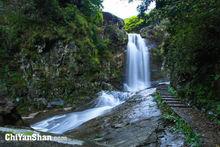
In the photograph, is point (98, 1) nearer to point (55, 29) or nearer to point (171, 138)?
point (55, 29)

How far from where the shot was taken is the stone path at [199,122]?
6812 millimetres

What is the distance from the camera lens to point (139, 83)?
25391mm

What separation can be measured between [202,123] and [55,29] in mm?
13982

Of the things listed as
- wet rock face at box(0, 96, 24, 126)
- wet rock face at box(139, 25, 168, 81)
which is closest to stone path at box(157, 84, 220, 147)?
wet rock face at box(0, 96, 24, 126)

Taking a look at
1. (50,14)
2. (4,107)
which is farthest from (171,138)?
(50,14)

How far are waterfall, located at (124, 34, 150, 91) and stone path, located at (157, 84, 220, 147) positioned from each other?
524 inches

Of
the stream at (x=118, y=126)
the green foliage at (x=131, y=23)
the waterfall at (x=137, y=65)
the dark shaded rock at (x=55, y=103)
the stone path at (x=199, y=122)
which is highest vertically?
the green foliage at (x=131, y=23)

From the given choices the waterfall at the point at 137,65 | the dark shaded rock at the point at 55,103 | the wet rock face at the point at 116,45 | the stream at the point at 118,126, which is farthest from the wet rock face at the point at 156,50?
the dark shaded rock at the point at 55,103

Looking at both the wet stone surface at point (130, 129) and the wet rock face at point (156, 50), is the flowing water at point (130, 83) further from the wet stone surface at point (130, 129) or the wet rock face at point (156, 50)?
the wet stone surface at point (130, 129)

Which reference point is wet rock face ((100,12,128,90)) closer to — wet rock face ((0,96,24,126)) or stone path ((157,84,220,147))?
wet rock face ((0,96,24,126))

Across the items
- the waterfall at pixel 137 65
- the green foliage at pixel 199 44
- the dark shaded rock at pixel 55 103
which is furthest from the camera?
the waterfall at pixel 137 65

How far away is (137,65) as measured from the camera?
88.1ft

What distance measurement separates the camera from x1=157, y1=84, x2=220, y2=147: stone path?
6812 millimetres

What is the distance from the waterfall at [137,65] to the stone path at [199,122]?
43.7ft
